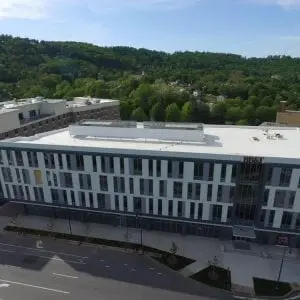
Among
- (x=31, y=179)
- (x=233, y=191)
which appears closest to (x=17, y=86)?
(x=31, y=179)

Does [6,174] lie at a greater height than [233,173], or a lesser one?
lesser

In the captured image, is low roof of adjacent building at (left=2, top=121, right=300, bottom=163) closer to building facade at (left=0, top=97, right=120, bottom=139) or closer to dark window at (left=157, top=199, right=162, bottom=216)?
dark window at (left=157, top=199, right=162, bottom=216)

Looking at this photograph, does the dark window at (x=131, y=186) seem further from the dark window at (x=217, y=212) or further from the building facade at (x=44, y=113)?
the building facade at (x=44, y=113)

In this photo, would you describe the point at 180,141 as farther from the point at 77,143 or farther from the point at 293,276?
the point at 293,276

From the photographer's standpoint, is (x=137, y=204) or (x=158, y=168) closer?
(x=158, y=168)

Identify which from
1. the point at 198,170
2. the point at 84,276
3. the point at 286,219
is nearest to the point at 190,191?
the point at 198,170

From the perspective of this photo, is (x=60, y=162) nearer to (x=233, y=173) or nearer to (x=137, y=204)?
(x=137, y=204)

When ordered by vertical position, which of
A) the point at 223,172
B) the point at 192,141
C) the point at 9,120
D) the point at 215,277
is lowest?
the point at 215,277
